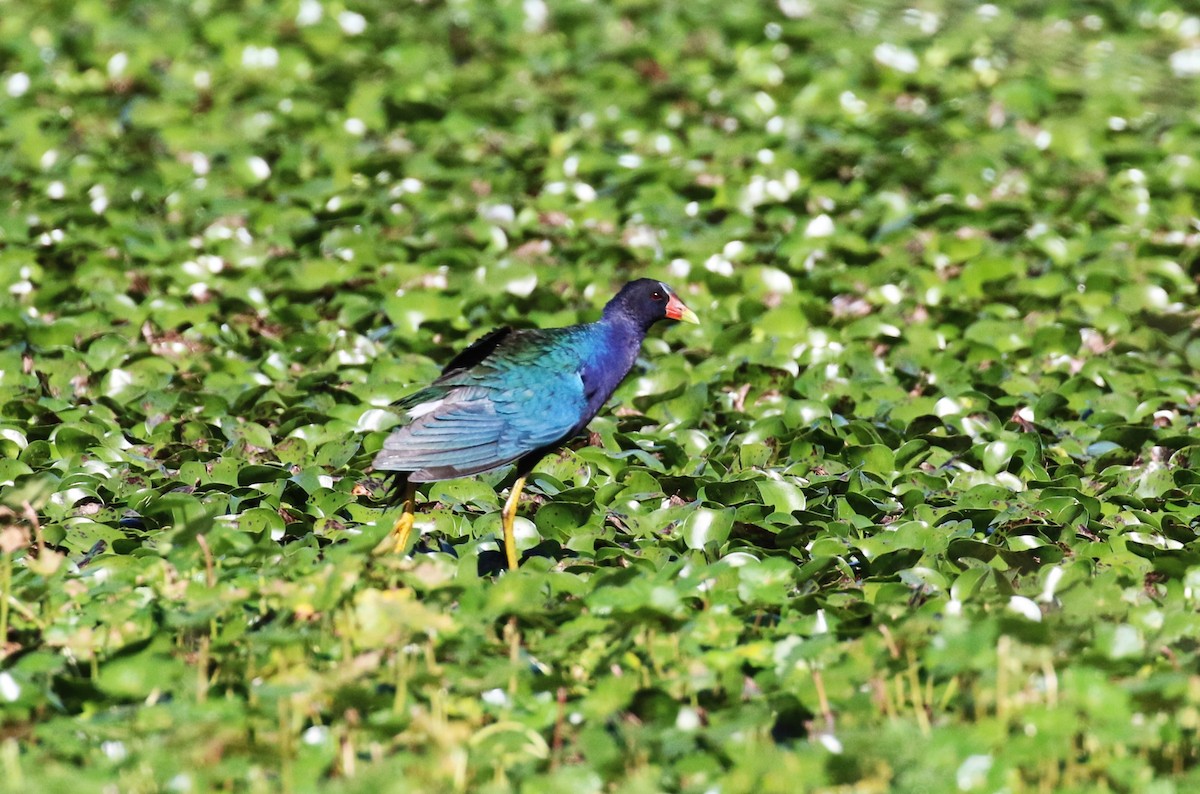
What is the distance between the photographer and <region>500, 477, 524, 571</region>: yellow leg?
509cm

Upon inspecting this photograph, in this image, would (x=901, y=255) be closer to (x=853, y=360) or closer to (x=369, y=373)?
(x=853, y=360)

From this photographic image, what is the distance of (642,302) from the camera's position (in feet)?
19.6

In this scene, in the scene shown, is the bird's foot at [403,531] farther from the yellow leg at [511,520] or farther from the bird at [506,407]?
the yellow leg at [511,520]

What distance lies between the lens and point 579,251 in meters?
7.78

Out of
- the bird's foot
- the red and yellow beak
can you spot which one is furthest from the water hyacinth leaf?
the red and yellow beak

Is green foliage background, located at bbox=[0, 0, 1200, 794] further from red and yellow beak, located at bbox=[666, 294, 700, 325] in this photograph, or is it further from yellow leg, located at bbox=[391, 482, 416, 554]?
red and yellow beak, located at bbox=[666, 294, 700, 325]

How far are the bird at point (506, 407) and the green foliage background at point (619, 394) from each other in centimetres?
22

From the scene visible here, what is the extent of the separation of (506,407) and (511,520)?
Answer: 38cm

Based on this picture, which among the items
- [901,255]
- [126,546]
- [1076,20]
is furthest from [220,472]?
[1076,20]

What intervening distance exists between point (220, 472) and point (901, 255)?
374 centimetres

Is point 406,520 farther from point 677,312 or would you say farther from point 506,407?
point 677,312

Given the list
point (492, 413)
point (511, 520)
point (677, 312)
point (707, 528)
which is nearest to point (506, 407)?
point (492, 413)

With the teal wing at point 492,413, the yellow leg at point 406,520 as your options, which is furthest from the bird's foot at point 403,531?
the teal wing at point 492,413

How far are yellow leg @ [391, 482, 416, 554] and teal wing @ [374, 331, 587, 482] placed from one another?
0.76 feet
